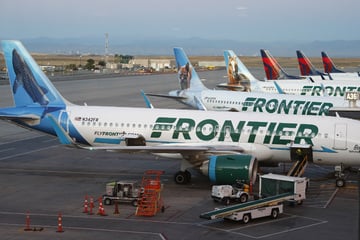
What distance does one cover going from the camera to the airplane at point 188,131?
99.7ft

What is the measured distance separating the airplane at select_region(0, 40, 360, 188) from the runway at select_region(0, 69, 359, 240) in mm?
1858

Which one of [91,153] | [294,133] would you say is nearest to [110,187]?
[294,133]

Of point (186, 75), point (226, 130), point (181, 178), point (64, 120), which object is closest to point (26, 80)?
point (64, 120)

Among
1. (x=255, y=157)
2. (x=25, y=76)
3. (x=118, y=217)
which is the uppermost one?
(x=25, y=76)

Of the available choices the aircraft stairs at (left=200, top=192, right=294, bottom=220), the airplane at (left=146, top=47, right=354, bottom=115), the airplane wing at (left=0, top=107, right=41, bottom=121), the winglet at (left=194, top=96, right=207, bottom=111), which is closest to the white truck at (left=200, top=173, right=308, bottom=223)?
the aircraft stairs at (left=200, top=192, right=294, bottom=220)

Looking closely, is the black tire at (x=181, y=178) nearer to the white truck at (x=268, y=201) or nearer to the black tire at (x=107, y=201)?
the white truck at (x=268, y=201)

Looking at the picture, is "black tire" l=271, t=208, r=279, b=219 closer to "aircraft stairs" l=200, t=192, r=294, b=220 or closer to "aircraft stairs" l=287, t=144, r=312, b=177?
"aircraft stairs" l=200, t=192, r=294, b=220

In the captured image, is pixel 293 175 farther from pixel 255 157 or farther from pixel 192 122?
pixel 192 122

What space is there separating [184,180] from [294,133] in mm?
6416

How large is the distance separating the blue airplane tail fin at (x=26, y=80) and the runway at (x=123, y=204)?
4163mm

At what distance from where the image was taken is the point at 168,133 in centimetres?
3312

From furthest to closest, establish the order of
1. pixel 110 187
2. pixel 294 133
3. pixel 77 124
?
pixel 77 124 < pixel 294 133 < pixel 110 187

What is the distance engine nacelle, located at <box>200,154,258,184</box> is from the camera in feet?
93.7

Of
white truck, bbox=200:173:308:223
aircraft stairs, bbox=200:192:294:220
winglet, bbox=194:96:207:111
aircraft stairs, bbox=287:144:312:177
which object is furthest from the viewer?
winglet, bbox=194:96:207:111
